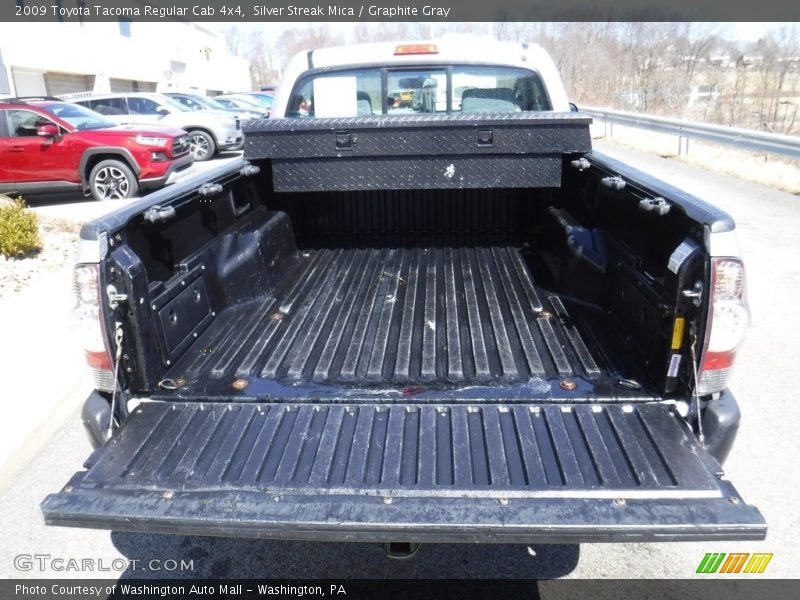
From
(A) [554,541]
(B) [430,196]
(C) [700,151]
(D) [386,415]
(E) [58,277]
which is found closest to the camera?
(A) [554,541]

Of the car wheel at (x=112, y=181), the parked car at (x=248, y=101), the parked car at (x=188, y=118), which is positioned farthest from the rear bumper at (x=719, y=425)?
the parked car at (x=248, y=101)

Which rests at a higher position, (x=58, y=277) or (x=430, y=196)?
(x=430, y=196)

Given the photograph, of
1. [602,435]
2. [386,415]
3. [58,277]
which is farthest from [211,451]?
[58,277]

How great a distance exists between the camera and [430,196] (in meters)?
4.88

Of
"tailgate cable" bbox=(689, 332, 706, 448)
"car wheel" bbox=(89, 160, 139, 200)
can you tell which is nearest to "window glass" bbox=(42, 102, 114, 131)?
"car wheel" bbox=(89, 160, 139, 200)

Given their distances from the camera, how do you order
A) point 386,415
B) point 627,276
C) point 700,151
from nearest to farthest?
point 386,415
point 627,276
point 700,151

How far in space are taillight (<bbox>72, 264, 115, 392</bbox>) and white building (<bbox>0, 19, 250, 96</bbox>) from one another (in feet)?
79.8

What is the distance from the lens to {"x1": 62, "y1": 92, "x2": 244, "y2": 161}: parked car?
15.6 meters

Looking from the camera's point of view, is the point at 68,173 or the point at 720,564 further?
the point at 68,173

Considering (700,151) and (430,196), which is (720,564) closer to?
(430,196)

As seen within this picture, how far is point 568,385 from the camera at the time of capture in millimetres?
2580

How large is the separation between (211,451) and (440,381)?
3.35 ft

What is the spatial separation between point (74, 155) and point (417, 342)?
9.90m

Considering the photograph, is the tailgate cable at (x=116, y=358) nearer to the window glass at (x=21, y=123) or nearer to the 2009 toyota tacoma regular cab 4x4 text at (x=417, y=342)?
the 2009 toyota tacoma regular cab 4x4 text at (x=417, y=342)
